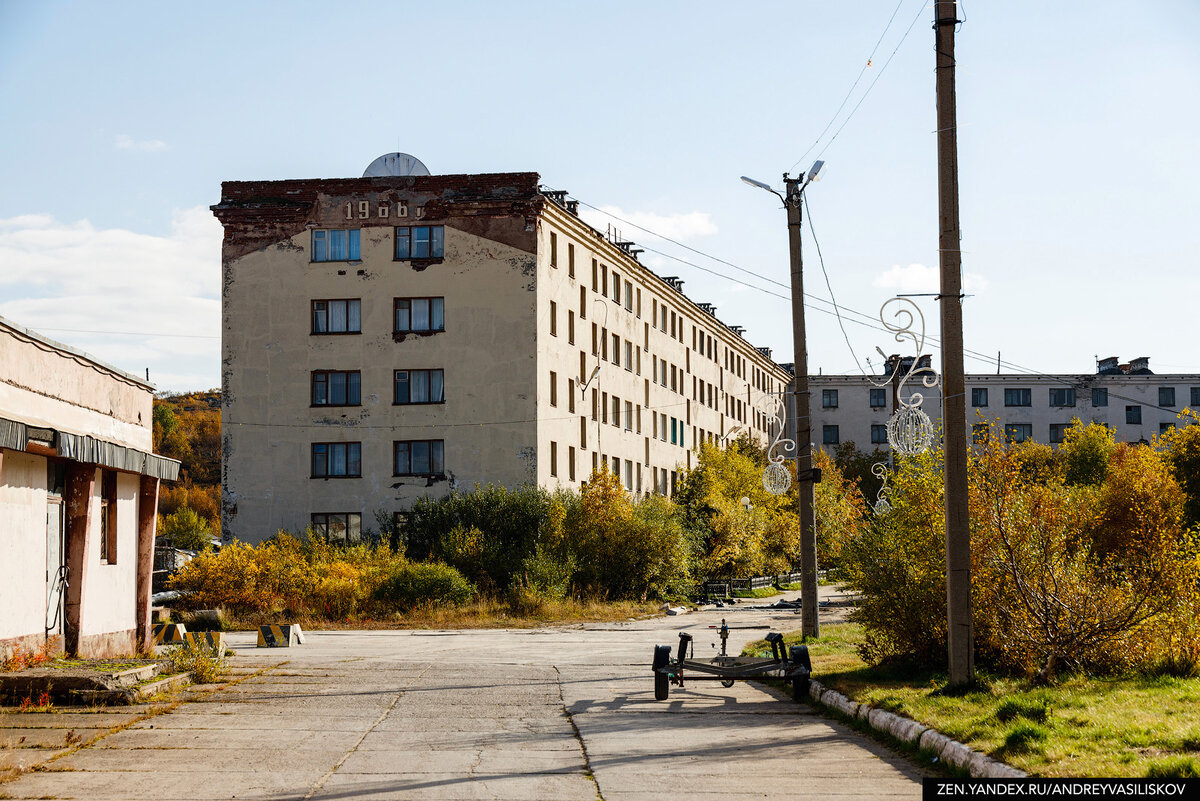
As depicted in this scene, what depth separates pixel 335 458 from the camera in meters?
47.2

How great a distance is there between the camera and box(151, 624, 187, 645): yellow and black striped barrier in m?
21.9

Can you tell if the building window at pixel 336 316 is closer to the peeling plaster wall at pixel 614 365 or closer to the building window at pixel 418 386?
the building window at pixel 418 386

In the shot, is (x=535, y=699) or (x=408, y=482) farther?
(x=408, y=482)

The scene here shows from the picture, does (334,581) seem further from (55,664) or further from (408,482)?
(55,664)

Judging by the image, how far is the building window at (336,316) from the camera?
156 ft

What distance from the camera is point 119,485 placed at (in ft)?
61.5

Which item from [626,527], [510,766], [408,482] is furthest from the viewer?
[408,482]

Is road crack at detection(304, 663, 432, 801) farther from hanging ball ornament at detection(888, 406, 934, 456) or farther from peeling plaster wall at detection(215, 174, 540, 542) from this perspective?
peeling plaster wall at detection(215, 174, 540, 542)

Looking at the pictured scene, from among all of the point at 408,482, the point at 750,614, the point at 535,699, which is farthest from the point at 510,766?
the point at 408,482

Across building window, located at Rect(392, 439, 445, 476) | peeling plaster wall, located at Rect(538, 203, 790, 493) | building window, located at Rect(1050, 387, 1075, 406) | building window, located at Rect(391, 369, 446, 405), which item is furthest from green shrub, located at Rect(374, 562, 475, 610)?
building window, located at Rect(1050, 387, 1075, 406)

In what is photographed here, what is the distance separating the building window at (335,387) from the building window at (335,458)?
1.75 metres

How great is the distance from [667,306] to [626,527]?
25.6 meters

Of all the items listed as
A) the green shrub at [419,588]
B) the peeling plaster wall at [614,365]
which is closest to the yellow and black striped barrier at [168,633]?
the green shrub at [419,588]

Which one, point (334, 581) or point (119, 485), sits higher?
point (119, 485)
